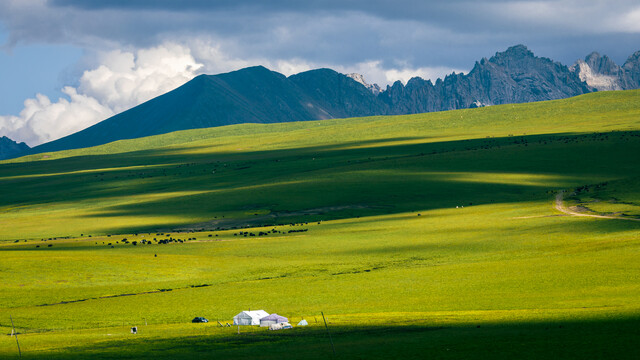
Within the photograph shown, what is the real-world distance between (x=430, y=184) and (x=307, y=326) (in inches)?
4101

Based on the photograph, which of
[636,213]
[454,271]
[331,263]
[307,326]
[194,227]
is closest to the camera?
[307,326]

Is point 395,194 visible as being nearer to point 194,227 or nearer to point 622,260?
point 194,227

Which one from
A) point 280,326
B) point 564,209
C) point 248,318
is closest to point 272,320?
point 280,326

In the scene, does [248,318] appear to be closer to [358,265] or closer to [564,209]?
[358,265]

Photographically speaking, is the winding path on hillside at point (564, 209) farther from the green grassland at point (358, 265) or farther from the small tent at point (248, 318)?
the small tent at point (248, 318)

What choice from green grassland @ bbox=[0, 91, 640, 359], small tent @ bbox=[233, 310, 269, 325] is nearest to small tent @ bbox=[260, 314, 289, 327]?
small tent @ bbox=[233, 310, 269, 325]

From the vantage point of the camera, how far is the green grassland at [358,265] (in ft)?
151

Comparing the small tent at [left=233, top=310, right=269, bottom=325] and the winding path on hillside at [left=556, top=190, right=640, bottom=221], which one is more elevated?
the winding path on hillside at [left=556, top=190, right=640, bottom=221]

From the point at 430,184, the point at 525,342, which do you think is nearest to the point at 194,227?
the point at 430,184

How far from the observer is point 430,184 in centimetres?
15512

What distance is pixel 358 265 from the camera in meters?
85.9

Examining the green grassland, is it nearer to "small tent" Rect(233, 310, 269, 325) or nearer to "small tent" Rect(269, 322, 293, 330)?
"small tent" Rect(269, 322, 293, 330)

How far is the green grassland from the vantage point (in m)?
46.1

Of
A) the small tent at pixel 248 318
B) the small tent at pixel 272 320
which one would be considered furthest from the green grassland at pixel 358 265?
the small tent at pixel 272 320
